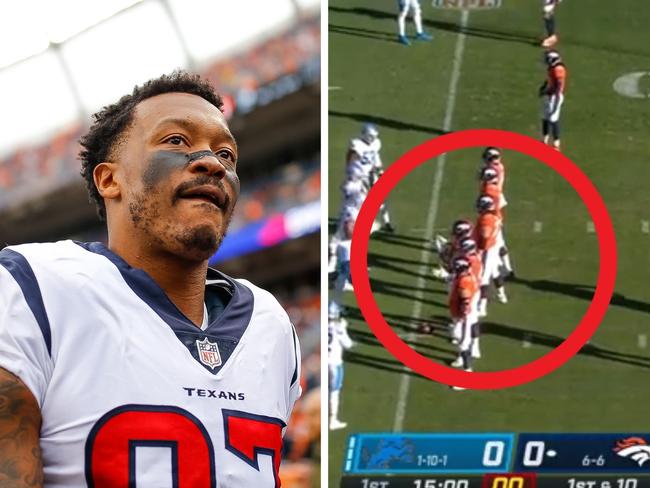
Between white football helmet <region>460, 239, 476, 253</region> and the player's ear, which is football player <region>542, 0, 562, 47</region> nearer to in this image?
white football helmet <region>460, 239, 476, 253</region>

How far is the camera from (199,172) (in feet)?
5.84

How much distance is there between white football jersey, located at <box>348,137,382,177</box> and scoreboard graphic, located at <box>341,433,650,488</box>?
120 cm

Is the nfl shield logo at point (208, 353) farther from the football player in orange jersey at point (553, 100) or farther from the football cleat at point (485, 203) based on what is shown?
the football player in orange jersey at point (553, 100)

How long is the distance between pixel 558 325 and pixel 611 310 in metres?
0.25

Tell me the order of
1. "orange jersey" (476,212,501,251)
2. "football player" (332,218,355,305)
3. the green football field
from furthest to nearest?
"orange jersey" (476,212,501,251), "football player" (332,218,355,305), the green football field

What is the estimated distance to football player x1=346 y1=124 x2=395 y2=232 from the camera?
215 inches

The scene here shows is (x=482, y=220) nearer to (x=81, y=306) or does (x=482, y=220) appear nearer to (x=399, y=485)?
(x=399, y=485)

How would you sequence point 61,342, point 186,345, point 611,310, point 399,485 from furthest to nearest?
point 611,310 < point 399,485 < point 186,345 < point 61,342

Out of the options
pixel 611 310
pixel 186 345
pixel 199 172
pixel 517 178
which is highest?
pixel 199 172

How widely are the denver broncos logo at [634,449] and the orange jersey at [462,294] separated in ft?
3.14

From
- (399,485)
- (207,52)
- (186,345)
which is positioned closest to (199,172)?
(186,345)

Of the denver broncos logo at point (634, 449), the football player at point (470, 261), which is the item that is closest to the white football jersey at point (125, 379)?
the denver broncos logo at point (634, 449)

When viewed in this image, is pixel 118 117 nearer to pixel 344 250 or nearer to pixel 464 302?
pixel 344 250

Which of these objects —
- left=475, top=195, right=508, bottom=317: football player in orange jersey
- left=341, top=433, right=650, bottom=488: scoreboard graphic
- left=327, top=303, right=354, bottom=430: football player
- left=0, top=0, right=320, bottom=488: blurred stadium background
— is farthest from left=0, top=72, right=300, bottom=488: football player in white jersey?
left=0, top=0, right=320, bottom=488: blurred stadium background
